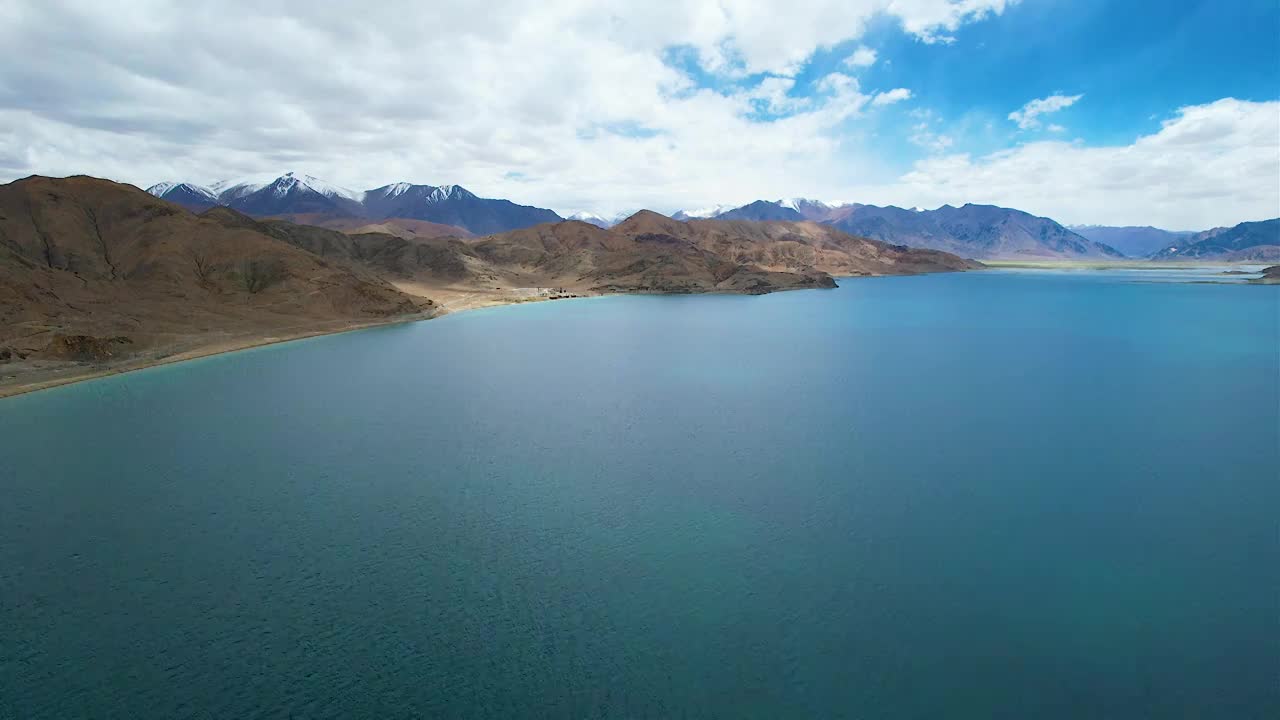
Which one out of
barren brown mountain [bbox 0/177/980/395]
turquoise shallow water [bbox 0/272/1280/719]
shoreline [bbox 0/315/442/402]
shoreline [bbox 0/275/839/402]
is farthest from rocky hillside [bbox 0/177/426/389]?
turquoise shallow water [bbox 0/272/1280/719]

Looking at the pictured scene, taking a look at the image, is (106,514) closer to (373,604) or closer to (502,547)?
(373,604)

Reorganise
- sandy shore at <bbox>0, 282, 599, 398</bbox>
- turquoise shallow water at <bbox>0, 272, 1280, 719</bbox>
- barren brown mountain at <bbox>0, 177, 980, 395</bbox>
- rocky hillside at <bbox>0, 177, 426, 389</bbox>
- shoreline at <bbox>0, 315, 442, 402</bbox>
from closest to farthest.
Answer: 1. turquoise shallow water at <bbox>0, 272, 1280, 719</bbox>
2. shoreline at <bbox>0, 315, 442, 402</bbox>
3. sandy shore at <bbox>0, 282, 599, 398</bbox>
4. barren brown mountain at <bbox>0, 177, 980, 395</bbox>
5. rocky hillside at <bbox>0, 177, 426, 389</bbox>

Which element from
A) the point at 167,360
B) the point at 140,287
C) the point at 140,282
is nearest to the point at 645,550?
the point at 167,360

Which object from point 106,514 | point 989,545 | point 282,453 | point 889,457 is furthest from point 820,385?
point 106,514

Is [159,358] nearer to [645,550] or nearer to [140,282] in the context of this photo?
[140,282]

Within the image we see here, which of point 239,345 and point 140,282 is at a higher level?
point 140,282

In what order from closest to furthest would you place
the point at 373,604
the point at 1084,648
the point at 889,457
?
the point at 1084,648 < the point at 373,604 < the point at 889,457

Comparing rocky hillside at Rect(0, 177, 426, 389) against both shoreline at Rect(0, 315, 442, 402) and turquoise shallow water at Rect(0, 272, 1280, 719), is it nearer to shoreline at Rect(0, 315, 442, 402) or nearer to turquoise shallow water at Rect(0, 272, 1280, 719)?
shoreline at Rect(0, 315, 442, 402)

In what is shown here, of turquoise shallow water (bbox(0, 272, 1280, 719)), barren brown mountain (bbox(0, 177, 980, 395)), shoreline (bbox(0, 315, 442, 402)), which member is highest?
barren brown mountain (bbox(0, 177, 980, 395))
